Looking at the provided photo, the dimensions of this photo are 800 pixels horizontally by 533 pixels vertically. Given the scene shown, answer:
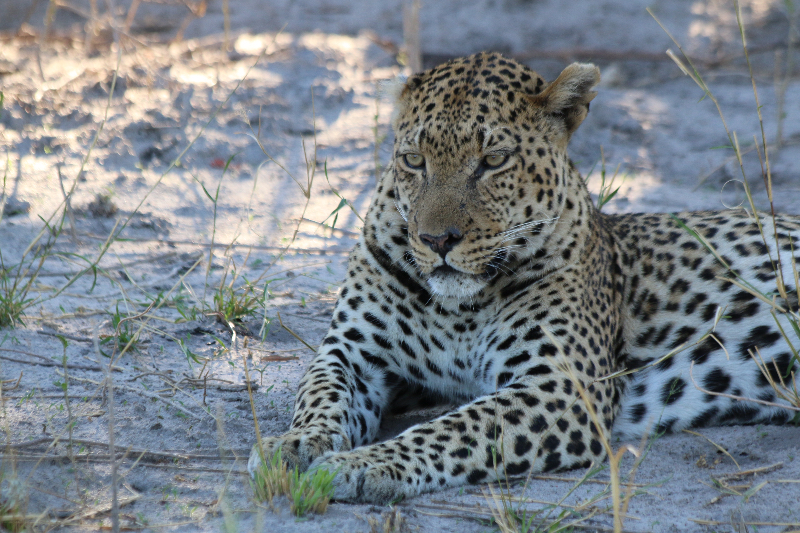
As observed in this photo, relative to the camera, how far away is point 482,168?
14.3 feet

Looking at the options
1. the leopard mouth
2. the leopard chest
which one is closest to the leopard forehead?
the leopard mouth

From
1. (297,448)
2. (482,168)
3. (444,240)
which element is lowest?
(297,448)

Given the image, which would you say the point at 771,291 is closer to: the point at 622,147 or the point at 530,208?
the point at 530,208

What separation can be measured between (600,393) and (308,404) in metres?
1.46

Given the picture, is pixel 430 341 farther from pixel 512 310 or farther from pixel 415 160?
pixel 415 160

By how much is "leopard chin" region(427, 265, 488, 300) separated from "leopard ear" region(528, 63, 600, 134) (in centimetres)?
98

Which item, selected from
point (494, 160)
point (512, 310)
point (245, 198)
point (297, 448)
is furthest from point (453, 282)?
point (245, 198)

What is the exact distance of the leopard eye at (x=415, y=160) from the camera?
445 cm

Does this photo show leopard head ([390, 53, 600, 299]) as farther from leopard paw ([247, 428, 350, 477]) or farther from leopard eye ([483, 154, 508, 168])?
leopard paw ([247, 428, 350, 477])

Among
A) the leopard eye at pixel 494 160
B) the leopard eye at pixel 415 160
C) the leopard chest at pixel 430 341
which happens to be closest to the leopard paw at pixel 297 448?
the leopard chest at pixel 430 341

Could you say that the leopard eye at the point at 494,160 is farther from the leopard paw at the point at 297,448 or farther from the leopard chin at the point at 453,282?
the leopard paw at the point at 297,448

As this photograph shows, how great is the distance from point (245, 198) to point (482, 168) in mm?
4443

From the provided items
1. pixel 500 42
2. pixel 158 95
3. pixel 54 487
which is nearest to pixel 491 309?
pixel 54 487

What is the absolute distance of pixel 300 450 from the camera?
12.3 ft
